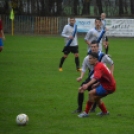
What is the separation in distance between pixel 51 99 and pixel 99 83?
283 centimetres

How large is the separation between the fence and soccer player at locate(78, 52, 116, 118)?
117 ft

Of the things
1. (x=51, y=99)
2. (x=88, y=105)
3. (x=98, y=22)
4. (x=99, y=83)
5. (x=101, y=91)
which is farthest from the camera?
(x=98, y=22)

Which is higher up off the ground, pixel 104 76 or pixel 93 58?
pixel 93 58

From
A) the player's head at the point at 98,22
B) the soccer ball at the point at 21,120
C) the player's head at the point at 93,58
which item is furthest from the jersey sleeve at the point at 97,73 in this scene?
the player's head at the point at 98,22

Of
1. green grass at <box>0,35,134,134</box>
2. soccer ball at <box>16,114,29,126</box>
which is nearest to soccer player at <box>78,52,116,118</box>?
green grass at <box>0,35,134,134</box>

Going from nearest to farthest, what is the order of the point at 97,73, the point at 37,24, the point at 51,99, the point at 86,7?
the point at 97,73
the point at 51,99
the point at 37,24
the point at 86,7

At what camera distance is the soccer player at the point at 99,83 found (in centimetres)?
1040

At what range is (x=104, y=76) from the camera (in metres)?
10.6

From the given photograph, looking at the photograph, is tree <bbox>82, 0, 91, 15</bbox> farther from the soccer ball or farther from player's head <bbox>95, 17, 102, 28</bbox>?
the soccer ball

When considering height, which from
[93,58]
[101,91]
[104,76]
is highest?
[93,58]

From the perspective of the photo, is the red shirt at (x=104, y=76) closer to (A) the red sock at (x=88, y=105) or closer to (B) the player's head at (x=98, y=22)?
(A) the red sock at (x=88, y=105)

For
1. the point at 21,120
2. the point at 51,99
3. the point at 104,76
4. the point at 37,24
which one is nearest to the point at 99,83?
the point at 104,76

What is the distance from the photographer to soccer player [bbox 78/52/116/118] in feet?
34.1

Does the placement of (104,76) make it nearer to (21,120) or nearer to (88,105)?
(88,105)
